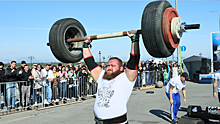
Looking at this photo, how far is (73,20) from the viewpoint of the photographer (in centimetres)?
469

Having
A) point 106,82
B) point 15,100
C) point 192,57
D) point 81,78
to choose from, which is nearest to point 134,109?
point 81,78

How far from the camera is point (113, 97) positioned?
10.8 feet

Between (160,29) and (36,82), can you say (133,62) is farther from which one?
(36,82)

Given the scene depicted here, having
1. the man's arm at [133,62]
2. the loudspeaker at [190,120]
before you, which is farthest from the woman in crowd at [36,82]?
the man's arm at [133,62]

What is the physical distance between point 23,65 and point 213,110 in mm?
7499

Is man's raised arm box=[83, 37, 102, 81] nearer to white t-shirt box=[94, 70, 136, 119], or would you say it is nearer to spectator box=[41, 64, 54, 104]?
white t-shirt box=[94, 70, 136, 119]

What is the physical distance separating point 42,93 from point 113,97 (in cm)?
700

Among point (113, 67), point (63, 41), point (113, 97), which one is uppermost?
point (63, 41)

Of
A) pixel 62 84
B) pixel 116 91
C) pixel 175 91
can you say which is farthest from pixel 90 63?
pixel 62 84

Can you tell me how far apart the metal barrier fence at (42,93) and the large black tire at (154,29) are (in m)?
6.99

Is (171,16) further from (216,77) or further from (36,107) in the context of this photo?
(36,107)

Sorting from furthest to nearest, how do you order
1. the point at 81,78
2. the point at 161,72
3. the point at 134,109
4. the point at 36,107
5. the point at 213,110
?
the point at 161,72 < the point at 81,78 < the point at 36,107 < the point at 134,109 < the point at 213,110

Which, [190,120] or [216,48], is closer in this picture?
[190,120]

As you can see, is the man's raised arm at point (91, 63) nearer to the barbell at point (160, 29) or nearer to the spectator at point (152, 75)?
the barbell at point (160, 29)
